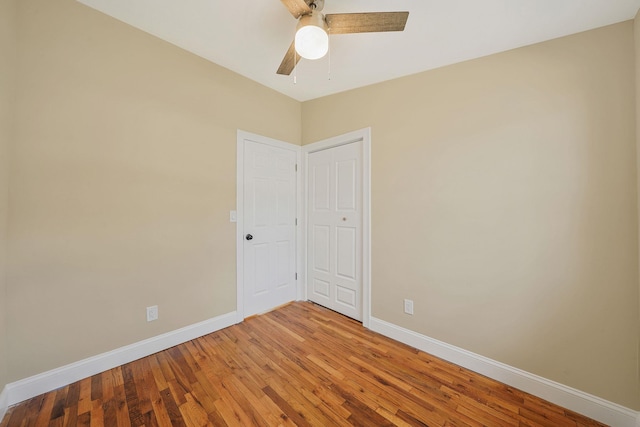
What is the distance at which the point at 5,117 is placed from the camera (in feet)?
4.42

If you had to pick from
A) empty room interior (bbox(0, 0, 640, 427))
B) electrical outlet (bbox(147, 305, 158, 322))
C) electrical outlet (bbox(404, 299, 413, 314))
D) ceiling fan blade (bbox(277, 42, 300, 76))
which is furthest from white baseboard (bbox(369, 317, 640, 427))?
ceiling fan blade (bbox(277, 42, 300, 76))

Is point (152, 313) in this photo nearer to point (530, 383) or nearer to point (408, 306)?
point (408, 306)

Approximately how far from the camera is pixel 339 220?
105 inches

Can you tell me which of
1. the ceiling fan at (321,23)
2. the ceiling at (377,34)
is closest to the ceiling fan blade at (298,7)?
the ceiling fan at (321,23)

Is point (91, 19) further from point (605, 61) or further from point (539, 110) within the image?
point (605, 61)

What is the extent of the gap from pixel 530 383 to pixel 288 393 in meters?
1.66

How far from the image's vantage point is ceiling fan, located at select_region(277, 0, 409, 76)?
1254 mm

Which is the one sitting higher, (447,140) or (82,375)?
(447,140)

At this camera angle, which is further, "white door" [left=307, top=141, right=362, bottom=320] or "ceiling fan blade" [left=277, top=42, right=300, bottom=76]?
"white door" [left=307, top=141, right=362, bottom=320]

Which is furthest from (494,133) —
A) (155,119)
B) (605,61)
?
(155,119)

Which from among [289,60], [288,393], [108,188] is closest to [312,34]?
[289,60]

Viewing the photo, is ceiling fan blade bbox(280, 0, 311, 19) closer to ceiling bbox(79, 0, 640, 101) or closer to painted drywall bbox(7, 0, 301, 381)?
ceiling bbox(79, 0, 640, 101)

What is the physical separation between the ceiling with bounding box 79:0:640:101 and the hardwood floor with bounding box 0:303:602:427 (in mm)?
2452

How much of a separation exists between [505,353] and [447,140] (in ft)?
5.53
